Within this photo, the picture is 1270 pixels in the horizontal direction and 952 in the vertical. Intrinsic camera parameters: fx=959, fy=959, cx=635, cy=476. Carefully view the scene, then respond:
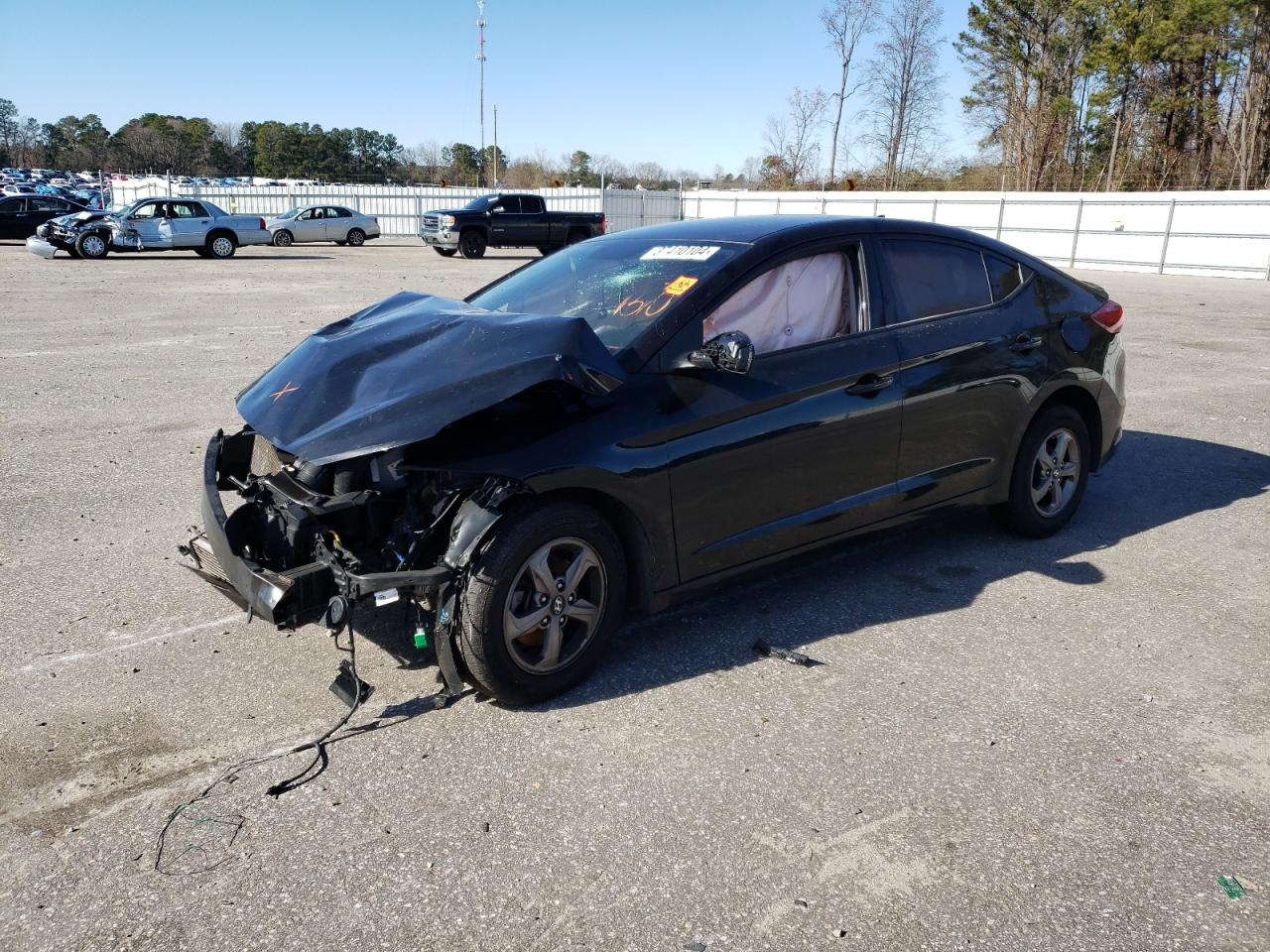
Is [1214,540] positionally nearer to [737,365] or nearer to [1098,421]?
[1098,421]

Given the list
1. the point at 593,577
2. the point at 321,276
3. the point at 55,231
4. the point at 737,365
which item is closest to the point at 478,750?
the point at 593,577

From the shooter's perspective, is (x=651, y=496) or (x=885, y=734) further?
(x=651, y=496)

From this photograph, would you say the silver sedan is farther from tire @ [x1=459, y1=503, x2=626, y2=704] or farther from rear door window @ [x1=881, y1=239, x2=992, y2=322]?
tire @ [x1=459, y1=503, x2=626, y2=704]

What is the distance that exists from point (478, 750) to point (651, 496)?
43.5 inches

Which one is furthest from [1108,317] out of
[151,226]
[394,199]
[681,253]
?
[394,199]

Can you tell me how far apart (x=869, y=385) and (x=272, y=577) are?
261 cm

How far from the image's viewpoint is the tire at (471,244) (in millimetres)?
29203

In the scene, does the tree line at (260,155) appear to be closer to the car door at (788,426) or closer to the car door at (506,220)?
the car door at (506,220)

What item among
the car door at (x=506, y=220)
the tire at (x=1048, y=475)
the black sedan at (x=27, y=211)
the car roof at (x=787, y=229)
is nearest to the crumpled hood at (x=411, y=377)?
the car roof at (x=787, y=229)

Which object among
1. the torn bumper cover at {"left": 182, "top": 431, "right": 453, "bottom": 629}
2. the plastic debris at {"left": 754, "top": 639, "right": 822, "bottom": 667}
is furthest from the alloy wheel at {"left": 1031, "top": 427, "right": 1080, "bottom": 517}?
the torn bumper cover at {"left": 182, "top": 431, "right": 453, "bottom": 629}

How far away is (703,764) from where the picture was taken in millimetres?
3182

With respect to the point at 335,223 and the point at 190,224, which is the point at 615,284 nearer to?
the point at 190,224

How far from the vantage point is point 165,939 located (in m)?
2.39

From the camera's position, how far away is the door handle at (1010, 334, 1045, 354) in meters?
4.93
